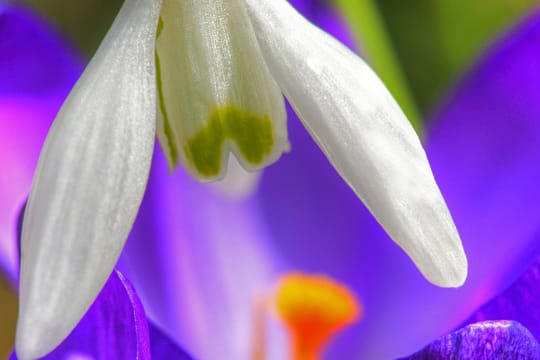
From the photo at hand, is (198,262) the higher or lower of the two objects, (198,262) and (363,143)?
the lower

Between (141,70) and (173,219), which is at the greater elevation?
(141,70)

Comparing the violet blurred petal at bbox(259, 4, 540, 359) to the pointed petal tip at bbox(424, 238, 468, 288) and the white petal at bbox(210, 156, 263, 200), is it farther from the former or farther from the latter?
the pointed petal tip at bbox(424, 238, 468, 288)

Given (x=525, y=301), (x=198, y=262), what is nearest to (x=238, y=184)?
(x=198, y=262)

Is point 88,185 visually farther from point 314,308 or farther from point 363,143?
point 314,308

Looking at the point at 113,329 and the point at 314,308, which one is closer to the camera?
the point at 113,329

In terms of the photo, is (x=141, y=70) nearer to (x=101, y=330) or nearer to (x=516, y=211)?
(x=101, y=330)

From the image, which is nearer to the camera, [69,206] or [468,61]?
[69,206]

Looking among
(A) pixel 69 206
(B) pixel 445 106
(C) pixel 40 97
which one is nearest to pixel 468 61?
(B) pixel 445 106
